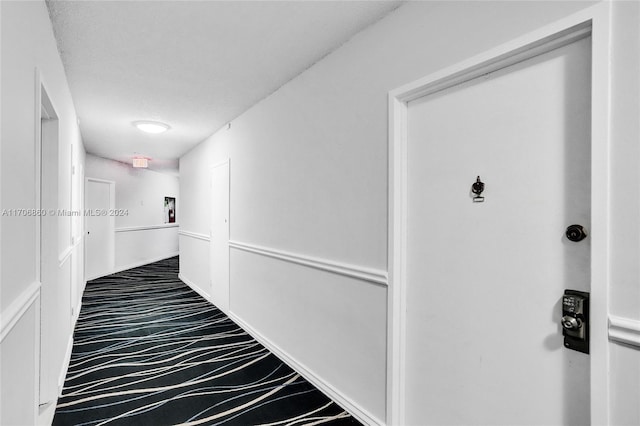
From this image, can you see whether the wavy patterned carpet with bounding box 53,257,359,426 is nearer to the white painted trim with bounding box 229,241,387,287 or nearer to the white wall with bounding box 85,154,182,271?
the white painted trim with bounding box 229,241,387,287

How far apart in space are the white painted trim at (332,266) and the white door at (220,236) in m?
1.09

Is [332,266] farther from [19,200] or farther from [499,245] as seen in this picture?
[19,200]

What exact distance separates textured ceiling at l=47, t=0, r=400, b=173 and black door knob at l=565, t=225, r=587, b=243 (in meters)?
1.44

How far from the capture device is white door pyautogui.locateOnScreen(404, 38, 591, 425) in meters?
1.18

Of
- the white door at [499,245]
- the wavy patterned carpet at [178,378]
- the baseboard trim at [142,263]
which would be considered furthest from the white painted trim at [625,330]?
the baseboard trim at [142,263]

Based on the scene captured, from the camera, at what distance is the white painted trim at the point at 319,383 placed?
1973 millimetres

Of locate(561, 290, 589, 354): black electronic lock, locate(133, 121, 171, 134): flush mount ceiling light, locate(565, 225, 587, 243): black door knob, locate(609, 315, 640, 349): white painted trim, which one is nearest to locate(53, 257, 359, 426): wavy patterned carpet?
locate(561, 290, 589, 354): black electronic lock

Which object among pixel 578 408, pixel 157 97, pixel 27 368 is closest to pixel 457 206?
pixel 578 408

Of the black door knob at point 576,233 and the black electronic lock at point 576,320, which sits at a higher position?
the black door knob at point 576,233

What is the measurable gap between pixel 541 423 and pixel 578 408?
0.17 m

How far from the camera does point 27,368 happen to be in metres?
1.43

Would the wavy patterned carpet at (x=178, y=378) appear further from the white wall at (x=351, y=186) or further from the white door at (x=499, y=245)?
the white door at (x=499, y=245)

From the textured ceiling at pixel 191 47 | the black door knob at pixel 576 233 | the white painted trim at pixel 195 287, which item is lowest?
the white painted trim at pixel 195 287

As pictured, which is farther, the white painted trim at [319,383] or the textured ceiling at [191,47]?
the white painted trim at [319,383]
